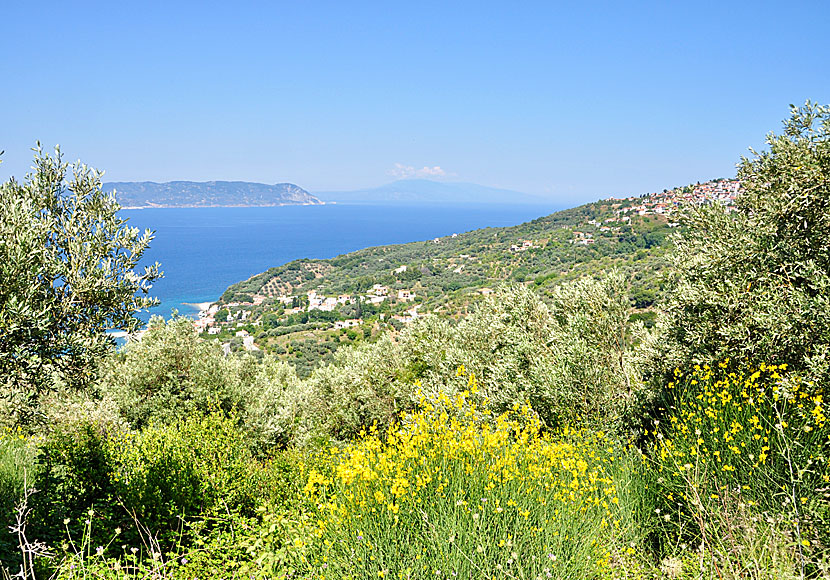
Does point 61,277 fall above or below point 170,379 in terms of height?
above

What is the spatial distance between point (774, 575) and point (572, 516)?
159cm

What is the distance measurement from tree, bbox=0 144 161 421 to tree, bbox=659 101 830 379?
27.6 feet

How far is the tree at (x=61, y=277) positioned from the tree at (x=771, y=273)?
8.40 m

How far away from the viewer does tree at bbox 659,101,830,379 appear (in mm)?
5941

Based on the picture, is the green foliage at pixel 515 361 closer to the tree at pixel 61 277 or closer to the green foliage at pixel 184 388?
the green foliage at pixel 184 388

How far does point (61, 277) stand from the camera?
5.58 m

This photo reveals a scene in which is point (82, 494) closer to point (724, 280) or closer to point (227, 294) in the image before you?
point (724, 280)

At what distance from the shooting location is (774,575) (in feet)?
12.4

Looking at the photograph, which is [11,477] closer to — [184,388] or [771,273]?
[184,388]

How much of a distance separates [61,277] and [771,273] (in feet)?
31.3

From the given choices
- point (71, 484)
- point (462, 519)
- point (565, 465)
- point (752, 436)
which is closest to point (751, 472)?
point (752, 436)

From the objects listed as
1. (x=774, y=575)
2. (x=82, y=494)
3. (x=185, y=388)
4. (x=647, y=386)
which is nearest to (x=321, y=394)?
(x=185, y=388)

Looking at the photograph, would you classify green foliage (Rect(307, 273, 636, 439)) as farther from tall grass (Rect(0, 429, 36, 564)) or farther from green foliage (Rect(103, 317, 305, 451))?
tall grass (Rect(0, 429, 36, 564))

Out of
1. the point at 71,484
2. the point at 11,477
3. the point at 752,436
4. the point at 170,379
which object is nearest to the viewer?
the point at 752,436
